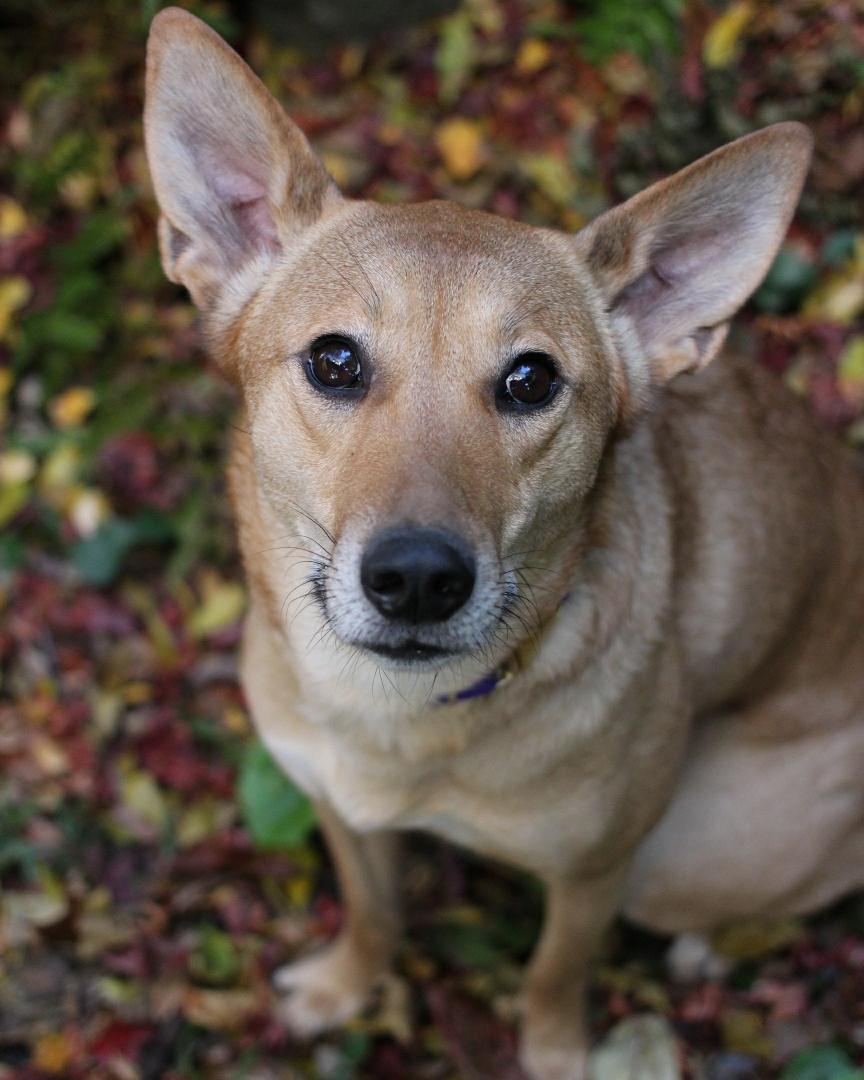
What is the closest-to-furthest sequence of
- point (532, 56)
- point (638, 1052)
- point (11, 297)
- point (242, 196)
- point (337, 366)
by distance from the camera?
point (337, 366) < point (242, 196) < point (638, 1052) < point (11, 297) < point (532, 56)

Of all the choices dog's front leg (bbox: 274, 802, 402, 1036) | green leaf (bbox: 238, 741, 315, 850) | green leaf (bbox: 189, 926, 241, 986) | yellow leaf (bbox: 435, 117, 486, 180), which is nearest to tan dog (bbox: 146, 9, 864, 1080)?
dog's front leg (bbox: 274, 802, 402, 1036)

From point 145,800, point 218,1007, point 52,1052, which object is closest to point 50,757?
point 145,800

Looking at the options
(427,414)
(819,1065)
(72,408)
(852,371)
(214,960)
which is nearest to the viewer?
(427,414)

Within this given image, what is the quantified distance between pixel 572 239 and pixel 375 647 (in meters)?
1.23

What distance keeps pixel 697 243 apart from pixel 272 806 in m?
2.62

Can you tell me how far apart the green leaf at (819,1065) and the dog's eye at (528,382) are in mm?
2483

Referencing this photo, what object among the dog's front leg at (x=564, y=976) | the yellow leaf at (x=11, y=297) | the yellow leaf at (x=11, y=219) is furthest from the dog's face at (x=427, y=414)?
the yellow leaf at (x=11, y=219)

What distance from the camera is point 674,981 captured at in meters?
4.31

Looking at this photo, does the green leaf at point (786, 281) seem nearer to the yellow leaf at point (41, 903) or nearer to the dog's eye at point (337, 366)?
the dog's eye at point (337, 366)

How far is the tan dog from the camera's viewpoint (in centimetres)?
262

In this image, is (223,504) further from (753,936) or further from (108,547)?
(753,936)

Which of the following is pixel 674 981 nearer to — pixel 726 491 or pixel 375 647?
pixel 726 491

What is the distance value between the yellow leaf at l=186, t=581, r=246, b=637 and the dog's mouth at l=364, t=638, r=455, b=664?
2.34 metres

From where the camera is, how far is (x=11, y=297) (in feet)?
17.3
